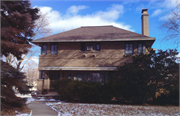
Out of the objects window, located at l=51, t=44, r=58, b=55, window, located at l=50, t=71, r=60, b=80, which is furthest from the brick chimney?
window, located at l=50, t=71, r=60, b=80

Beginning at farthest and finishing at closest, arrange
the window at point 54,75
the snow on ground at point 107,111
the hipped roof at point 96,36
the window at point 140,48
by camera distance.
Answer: the window at point 54,75, the hipped roof at point 96,36, the window at point 140,48, the snow on ground at point 107,111

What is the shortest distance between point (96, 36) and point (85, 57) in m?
2.53

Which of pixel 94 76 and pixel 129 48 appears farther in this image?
pixel 94 76

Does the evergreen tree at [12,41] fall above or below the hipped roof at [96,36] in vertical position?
below

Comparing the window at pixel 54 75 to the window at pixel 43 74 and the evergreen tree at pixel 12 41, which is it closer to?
the window at pixel 43 74

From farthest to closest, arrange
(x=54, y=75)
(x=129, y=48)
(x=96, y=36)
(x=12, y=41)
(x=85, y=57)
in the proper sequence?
(x=54, y=75) < (x=96, y=36) < (x=85, y=57) < (x=129, y=48) < (x=12, y=41)

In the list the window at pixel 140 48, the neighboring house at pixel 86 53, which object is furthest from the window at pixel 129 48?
the window at pixel 140 48

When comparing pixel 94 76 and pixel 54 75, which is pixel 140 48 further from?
pixel 54 75

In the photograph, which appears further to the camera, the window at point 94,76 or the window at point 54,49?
the window at point 54,49

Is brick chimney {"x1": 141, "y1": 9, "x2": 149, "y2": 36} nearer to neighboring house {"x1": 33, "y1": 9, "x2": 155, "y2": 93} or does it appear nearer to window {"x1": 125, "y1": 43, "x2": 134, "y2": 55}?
neighboring house {"x1": 33, "y1": 9, "x2": 155, "y2": 93}

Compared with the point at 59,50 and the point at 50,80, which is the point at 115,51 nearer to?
the point at 59,50

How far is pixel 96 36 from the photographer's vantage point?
18.1 meters

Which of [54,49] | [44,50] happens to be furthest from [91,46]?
[44,50]

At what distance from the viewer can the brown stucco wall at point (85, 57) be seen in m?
17.3
